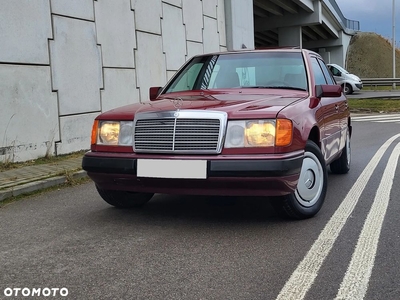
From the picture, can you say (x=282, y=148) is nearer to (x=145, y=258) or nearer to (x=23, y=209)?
(x=145, y=258)

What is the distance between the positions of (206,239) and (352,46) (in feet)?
197

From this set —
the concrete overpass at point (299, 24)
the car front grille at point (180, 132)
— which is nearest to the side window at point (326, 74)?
the car front grille at point (180, 132)

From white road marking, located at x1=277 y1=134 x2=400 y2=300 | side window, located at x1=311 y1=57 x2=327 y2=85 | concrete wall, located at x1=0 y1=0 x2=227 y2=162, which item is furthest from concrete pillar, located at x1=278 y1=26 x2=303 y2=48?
white road marking, located at x1=277 y1=134 x2=400 y2=300

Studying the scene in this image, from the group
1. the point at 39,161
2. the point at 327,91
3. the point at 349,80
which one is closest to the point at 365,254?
the point at 327,91

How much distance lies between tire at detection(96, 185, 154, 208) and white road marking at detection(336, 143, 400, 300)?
2.11 metres

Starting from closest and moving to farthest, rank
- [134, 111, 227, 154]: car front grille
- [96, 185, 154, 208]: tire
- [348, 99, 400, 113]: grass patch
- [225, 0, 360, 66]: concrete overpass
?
[134, 111, 227, 154]: car front grille, [96, 185, 154, 208]: tire, [225, 0, 360, 66]: concrete overpass, [348, 99, 400, 113]: grass patch

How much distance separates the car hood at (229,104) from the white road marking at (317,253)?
1035 mm

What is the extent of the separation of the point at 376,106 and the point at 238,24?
758cm

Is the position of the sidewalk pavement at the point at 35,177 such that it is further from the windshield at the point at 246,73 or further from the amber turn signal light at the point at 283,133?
the amber turn signal light at the point at 283,133

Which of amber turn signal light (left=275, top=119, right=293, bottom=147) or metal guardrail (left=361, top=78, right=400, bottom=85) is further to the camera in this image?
metal guardrail (left=361, top=78, right=400, bottom=85)

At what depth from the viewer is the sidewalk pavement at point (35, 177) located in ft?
18.5

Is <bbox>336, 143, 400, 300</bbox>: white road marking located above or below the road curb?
below

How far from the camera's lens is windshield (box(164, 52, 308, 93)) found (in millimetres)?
5047

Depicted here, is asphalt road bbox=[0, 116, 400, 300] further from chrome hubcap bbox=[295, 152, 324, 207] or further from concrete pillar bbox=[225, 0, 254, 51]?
concrete pillar bbox=[225, 0, 254, 51]
